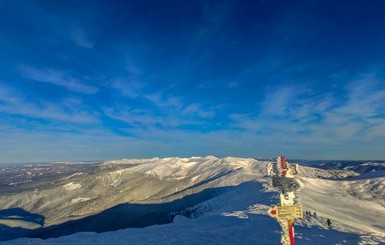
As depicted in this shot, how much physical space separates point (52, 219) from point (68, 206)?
18.0 metres

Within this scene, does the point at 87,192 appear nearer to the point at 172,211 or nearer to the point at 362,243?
the point at 172,211

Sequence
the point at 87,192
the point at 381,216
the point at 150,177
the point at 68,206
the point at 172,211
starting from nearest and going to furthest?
the point at 381,216 → the point at 172,211 → the point at 68,206 → the point at 87,192 → the point at 150,177

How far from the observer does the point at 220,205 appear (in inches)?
3369

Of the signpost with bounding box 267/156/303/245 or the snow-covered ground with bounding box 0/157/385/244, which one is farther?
the snow-covered ground with bounding box 0/157/385/244

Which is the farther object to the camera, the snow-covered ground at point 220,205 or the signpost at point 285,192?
the snow-covered ground at point 220,205

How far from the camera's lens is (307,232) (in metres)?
29.2

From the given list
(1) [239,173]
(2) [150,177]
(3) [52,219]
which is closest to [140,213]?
(3) [52,219]

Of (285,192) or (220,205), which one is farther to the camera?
(220,205)

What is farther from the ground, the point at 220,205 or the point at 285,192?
the point at 285,192

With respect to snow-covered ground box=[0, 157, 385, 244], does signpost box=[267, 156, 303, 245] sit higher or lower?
higher

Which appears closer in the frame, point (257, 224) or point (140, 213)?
point (257, 224)

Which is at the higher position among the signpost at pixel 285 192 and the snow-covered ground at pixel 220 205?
the signpost at pixel 285 192

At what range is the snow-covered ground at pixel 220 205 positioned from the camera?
30.6m

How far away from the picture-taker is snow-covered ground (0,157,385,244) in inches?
1204
